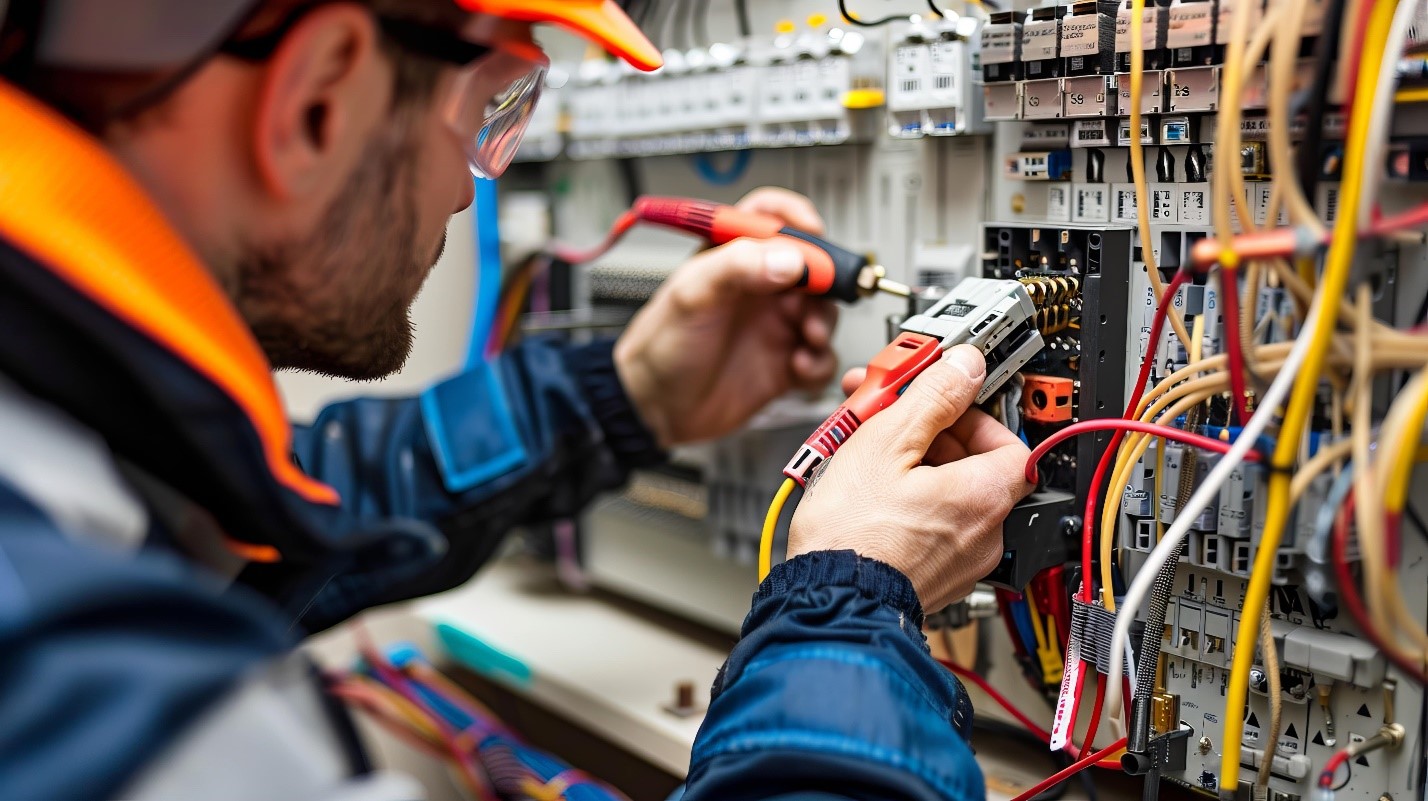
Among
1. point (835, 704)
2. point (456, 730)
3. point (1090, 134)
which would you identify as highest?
point (1090, 134)

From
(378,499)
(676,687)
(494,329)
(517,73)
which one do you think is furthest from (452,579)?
(517,73)

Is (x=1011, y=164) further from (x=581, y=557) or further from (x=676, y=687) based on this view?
(x=581, y=557)

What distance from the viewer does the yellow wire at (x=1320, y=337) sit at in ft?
1.87

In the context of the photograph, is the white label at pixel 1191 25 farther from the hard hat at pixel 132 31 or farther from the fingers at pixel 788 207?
the hard hat at pixel 132 31

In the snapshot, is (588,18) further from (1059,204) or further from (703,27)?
(703,27)

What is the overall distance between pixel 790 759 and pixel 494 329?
108 cm

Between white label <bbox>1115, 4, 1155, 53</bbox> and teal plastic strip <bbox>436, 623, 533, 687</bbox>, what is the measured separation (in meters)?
0.94

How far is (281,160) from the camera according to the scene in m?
0.65

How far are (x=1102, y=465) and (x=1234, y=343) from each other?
172mm

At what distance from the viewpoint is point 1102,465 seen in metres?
0.78

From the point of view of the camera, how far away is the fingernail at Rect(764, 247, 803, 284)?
3.54 ft

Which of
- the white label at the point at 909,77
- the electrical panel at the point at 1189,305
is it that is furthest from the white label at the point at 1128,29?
the white label at the point at 909,77

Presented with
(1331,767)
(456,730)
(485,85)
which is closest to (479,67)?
(485,85)

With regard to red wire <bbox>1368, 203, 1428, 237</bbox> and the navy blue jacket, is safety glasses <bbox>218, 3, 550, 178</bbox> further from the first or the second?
red wire <bbox>1368, 203, 1428, 237</bbox>
